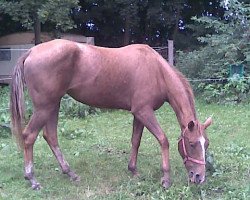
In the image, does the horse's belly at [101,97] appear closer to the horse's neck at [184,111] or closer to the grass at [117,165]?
the horse's neck at [184,111]

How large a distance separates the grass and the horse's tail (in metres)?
0.60

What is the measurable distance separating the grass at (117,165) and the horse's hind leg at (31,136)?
0.11m

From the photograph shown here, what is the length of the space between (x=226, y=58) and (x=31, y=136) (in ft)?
22.7

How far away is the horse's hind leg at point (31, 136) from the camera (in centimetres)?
480

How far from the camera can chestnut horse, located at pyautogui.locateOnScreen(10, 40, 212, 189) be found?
4758 millimetres

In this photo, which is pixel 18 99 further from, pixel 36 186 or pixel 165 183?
pixel 165 183

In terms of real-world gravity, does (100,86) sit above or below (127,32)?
above

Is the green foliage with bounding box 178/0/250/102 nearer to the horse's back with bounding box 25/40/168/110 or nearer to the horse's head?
the horse's back with bounding box 25/40/168/110

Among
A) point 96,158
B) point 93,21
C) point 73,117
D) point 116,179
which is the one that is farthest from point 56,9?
point 116,179

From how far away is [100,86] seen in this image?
496cm

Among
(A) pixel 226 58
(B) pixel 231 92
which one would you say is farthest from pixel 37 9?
(B) pixel 231 92

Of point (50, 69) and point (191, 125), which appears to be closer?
point (191, 125)

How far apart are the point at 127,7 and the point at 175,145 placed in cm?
1224

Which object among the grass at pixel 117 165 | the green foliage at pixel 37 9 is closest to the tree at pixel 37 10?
the green foliage at pixel 37 9
